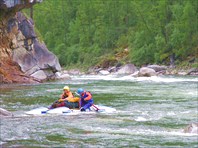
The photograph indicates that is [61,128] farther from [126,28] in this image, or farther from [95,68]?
[126,28]

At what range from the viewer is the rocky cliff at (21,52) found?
40.8 m

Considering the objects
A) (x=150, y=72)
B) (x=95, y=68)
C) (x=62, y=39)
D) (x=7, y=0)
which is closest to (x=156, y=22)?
(x=95, y=68)

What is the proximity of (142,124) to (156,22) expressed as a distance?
46.3m

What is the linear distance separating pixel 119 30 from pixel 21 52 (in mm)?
33410

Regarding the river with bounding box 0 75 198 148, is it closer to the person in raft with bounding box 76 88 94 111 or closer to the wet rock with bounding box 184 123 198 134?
the wet rock with bounding box 184 123 198 134

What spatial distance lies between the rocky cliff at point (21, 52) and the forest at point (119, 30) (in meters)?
4.40

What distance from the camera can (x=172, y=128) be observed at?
17.4 m

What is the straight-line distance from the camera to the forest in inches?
2387

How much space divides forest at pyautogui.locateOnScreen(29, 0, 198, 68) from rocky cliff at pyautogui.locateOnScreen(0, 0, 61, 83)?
440cm

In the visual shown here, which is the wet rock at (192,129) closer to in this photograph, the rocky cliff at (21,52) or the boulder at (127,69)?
the rocky cliff at (21,52)

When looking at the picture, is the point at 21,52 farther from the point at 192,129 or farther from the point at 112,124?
the point at 192,129

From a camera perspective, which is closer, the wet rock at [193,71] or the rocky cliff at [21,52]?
the rocky cliff at [21,52]

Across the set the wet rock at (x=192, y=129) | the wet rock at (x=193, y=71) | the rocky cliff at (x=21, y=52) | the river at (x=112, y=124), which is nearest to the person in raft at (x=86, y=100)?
the river at (x=112, y=124)

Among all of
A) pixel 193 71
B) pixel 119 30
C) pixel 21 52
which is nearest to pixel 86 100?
pixel 21 52
